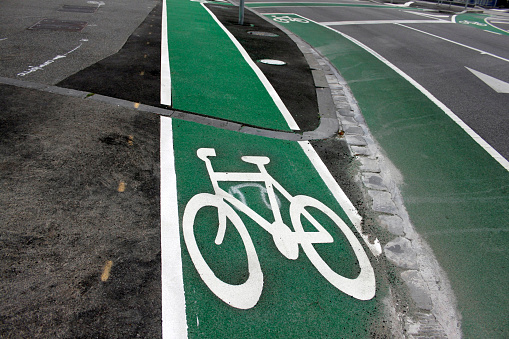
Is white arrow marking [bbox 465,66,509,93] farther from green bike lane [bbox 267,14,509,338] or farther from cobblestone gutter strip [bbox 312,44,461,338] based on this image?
cobblestone gutter strip [bbox 312,44,461,338]

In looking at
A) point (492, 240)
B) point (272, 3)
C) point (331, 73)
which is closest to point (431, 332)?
point (492, 240)

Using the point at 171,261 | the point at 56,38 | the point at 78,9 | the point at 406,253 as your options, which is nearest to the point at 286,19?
the point at 78,9

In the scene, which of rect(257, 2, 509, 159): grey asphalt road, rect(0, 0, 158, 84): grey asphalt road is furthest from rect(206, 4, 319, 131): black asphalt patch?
rect(0, 0, 158, 84): grey asphalt road

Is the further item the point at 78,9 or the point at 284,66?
the point at 78,9

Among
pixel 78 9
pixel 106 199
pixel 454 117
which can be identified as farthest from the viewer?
pixel 78 9

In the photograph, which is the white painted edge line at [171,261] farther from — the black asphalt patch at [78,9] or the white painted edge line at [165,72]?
the black asphalt patch at [78,9]

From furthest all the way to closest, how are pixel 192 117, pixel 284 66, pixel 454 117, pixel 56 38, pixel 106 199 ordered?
pixel 56 38
pixel 284 66
pixel 454 117
pixel 192 117
pixel 106 199

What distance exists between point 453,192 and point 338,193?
169cm

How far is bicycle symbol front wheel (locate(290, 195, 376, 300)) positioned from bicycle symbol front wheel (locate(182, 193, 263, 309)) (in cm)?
60

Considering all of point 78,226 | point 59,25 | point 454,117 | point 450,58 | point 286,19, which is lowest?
point 78,226

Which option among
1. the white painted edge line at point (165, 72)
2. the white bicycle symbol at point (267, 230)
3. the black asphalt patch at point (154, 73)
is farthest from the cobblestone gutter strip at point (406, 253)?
the white painted edge line at point (165, 72)

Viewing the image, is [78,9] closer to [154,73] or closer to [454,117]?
[154,73]

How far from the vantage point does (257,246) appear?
3939mm

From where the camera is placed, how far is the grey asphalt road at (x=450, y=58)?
26.3 feet
